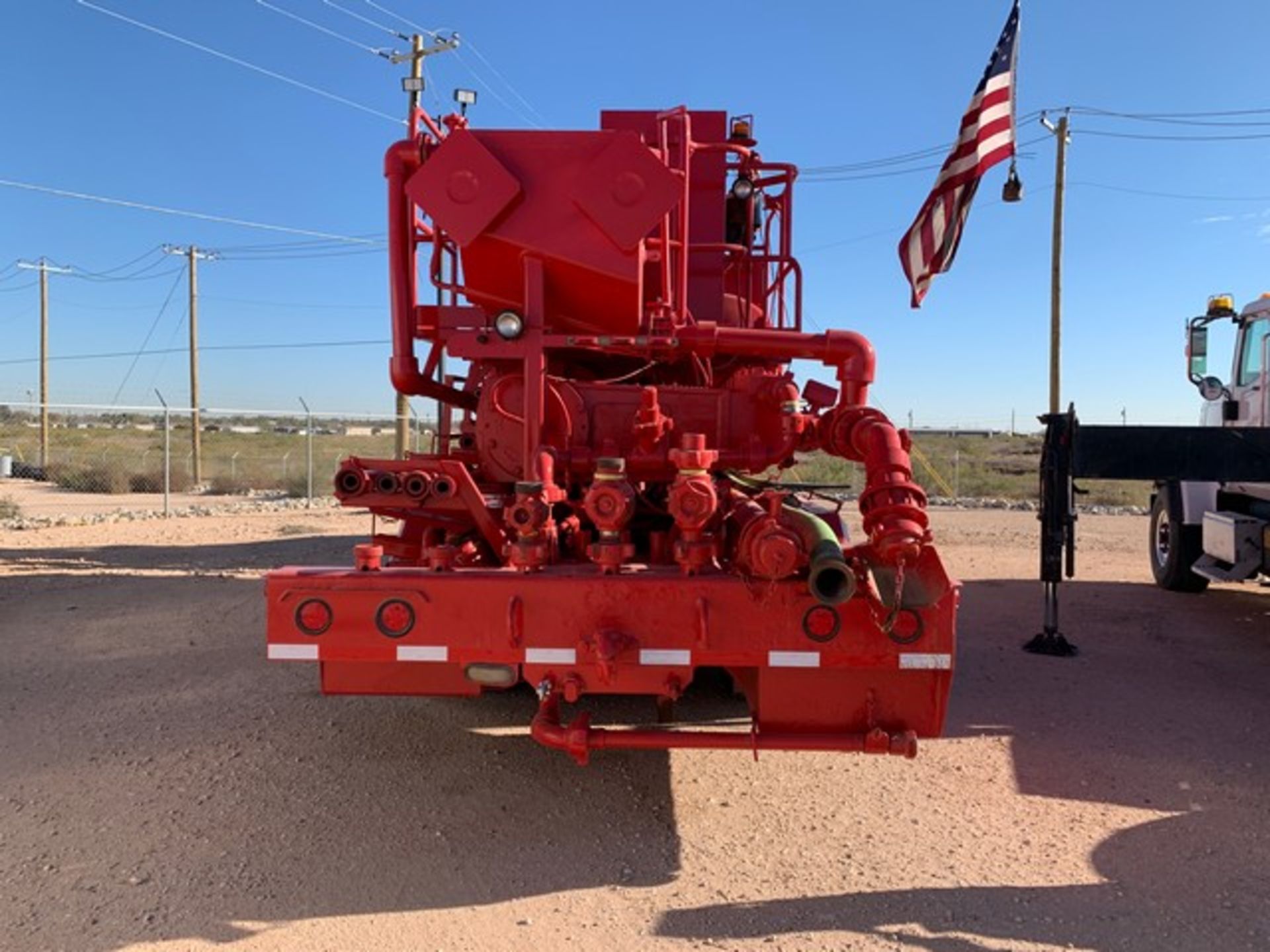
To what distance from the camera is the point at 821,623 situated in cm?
312

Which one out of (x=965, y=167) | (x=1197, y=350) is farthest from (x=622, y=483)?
(x=1197, y=350)

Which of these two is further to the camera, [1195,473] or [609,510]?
[1195,473]

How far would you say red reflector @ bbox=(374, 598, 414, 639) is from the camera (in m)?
3.19

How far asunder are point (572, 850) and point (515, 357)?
2.10m

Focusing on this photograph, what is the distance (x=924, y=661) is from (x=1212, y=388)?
720 cm

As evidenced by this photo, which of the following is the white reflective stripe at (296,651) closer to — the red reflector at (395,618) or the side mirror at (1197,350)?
the red reflector at (395,618)

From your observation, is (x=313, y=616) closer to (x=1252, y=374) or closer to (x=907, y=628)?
(x=907, y=628)

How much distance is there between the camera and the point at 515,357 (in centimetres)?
394

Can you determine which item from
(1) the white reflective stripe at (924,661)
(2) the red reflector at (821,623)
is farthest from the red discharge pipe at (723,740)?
(2) the red reflector at (821,623)

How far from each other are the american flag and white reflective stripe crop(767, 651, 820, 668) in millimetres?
2963

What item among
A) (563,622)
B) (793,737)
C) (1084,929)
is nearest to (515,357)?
(563,622)

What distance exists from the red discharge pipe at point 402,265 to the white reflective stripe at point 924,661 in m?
2.69

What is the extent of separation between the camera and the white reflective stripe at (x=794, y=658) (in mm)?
3125

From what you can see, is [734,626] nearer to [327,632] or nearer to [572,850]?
[572,850]
